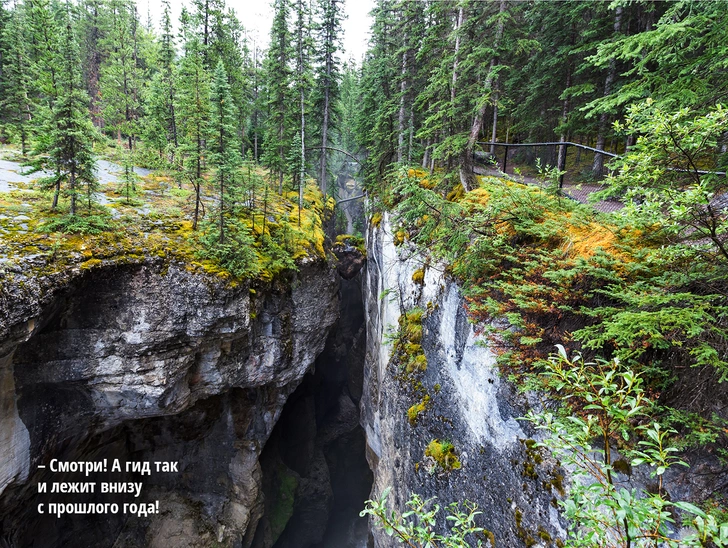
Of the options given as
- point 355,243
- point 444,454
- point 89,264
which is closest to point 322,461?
point 355,243

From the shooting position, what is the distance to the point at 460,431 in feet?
26.0

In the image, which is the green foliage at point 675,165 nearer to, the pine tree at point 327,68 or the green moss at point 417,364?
the green moss at point 417,364

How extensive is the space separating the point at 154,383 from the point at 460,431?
30.6 ft

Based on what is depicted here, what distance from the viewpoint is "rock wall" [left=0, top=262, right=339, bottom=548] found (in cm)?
885

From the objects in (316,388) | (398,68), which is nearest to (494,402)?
(316,388)

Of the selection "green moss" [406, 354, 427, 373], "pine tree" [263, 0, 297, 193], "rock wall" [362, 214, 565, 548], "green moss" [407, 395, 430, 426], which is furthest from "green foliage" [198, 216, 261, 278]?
"pine tree" [263, 0, 297, 193]

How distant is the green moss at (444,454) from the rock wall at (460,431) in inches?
4.2

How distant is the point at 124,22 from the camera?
73.5 ft

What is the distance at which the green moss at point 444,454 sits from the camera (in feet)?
25.9

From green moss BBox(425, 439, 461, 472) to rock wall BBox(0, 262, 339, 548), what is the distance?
7.23 meters

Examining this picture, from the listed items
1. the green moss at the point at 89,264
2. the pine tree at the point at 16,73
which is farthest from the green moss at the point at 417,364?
the pine tree at the point at 16,73

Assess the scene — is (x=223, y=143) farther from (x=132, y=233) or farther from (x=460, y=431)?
(x=460, y=431)

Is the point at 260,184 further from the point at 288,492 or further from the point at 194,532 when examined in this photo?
the point at 288,492

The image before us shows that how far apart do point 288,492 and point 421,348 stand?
1392 cm
